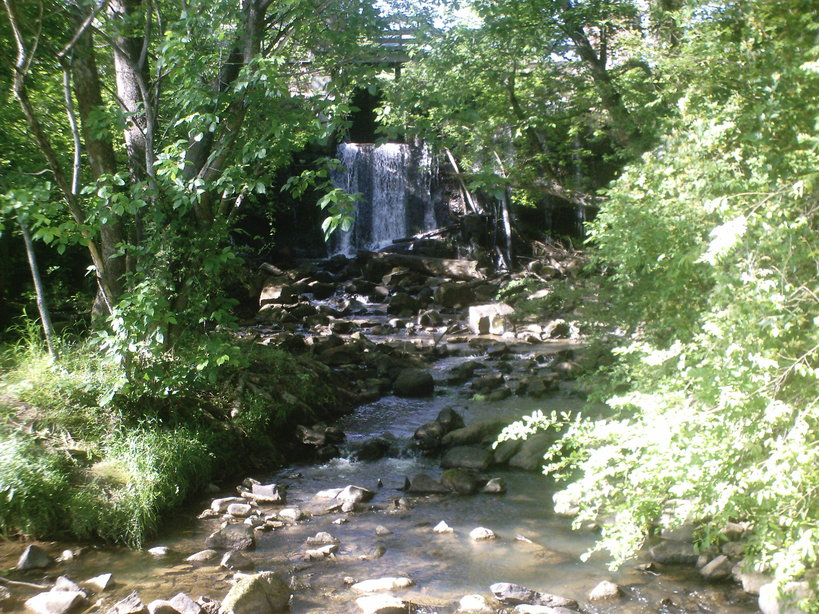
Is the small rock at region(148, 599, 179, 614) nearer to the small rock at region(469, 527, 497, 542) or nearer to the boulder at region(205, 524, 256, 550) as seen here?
the boulder at region(205, 524, 256, 550)

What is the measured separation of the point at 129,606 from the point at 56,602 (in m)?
0.50

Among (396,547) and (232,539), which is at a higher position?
(232,539)

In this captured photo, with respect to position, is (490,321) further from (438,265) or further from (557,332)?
(438,265)

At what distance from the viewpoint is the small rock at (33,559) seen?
4.89 m

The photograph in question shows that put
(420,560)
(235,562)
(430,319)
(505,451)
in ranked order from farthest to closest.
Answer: (430,319)
(505,451)
(420,560)
(235,562)

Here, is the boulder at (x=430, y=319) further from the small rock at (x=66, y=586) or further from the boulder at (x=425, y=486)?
the small rock at (x=66, y=586)

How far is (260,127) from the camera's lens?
665 cm

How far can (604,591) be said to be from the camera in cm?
461

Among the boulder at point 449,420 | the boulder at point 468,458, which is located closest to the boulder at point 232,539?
the boulder at point 468,458

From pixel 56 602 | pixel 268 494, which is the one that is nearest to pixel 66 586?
pixel 56 602

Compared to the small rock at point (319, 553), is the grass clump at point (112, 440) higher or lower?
higher

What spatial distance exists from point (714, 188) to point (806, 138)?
52.2 inches

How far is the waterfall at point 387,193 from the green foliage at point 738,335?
18399 millimetres

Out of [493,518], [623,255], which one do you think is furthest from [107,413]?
[623,255]
